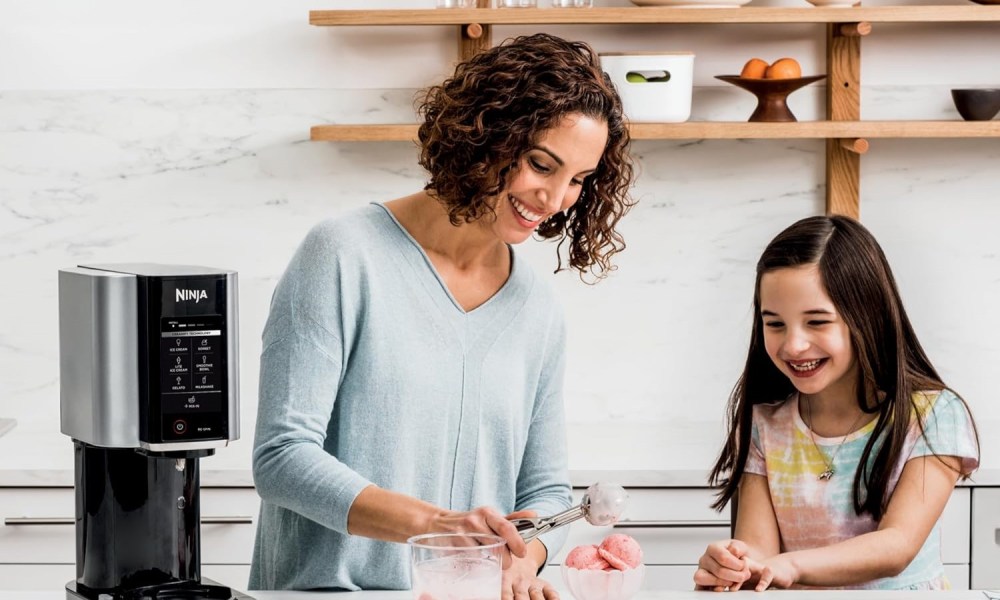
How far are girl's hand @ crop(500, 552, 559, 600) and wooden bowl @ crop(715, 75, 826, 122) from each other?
4.80 ft

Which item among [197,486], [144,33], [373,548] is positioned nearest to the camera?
[197,486]

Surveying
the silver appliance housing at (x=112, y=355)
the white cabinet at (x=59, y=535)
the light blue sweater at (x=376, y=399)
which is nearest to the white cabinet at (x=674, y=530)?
the white cabinet at (x=59, y=535)

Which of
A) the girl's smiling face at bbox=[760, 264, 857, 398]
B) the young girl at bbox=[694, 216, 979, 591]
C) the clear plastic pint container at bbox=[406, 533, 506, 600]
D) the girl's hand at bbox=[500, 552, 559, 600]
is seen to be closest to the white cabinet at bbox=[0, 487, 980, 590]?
the young girl at bbox=[694, 216, 979, 591]

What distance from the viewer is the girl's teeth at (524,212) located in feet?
4.97

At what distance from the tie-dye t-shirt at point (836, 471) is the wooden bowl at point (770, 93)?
3.02 feet

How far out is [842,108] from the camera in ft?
9.20

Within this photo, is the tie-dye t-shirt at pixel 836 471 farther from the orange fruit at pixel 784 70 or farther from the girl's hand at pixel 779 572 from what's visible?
the orange fruit at pixel 784 70

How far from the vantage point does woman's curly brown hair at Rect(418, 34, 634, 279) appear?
4.83 ft

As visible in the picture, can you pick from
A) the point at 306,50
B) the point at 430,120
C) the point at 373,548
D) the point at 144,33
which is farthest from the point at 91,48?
the point at 373,548

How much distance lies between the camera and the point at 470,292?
1.61 metres

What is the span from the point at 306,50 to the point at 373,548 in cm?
158

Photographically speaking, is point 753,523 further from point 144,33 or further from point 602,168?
point 144,33

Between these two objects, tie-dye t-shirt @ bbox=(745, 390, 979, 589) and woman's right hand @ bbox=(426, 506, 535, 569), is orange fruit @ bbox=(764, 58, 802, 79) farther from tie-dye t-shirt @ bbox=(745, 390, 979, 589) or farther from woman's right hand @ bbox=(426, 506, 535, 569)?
woman's right hand @ bbox=(426, 506, 535, 569)

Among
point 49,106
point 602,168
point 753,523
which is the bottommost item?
point 753,523
